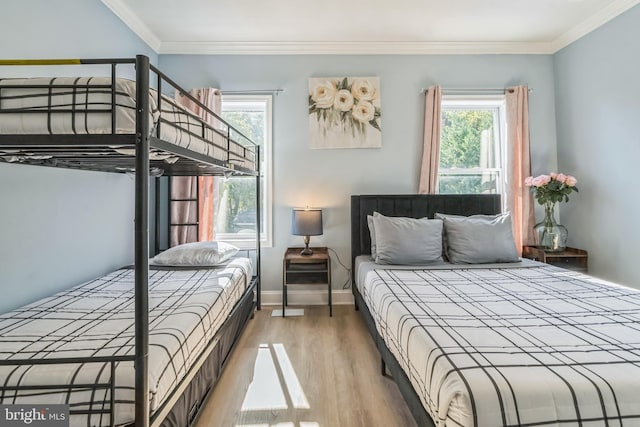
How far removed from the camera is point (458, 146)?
3.60 m

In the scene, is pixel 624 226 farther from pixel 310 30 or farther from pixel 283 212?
pixel 310 30

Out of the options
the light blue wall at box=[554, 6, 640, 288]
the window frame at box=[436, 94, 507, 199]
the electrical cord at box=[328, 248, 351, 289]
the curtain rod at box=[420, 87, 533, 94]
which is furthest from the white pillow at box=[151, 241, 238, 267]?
the light blue wall at box=[554, 6, 640, 288]

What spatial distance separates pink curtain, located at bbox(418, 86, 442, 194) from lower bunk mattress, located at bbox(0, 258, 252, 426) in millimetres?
2251

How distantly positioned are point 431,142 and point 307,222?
1.60 m

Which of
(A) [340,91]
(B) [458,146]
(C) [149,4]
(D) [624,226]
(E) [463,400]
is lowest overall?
(E) [463,400]

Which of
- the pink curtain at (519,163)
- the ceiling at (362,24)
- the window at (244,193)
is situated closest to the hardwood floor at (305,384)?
the window at (244,193)

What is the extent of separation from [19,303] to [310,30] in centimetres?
317

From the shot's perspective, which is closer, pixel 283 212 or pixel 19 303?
pixel 19 303

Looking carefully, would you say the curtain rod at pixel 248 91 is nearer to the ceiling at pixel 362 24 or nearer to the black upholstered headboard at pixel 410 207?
the ceiling at pixel 362 24

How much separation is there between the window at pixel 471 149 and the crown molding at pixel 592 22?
836 mm

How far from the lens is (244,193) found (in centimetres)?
358

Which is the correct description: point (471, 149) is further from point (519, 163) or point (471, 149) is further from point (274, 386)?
point (274, 386)

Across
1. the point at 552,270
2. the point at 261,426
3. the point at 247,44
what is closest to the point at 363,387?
the point at 261,426

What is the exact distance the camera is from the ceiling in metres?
2.73
